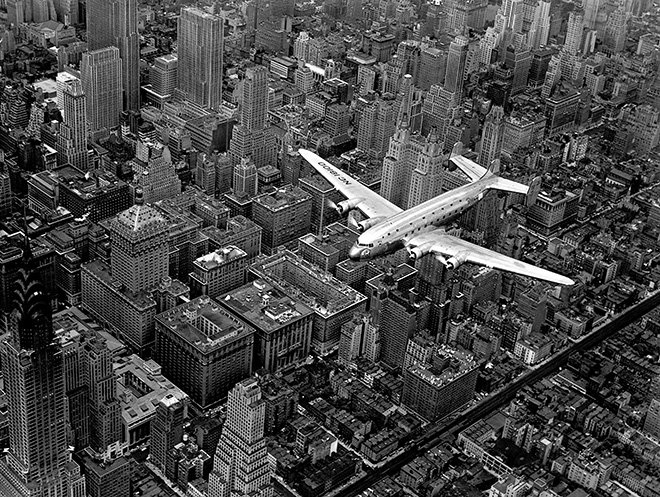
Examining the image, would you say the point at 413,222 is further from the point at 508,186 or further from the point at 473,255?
the point at 508,186

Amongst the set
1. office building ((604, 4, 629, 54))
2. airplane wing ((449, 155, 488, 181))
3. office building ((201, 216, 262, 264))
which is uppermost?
office building ((604, 4, 629, 54))

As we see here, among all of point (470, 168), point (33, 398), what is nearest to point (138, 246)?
point (33, 398)

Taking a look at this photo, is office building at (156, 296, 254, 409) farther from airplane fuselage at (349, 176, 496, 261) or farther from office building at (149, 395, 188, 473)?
airplane fuselage at (349, 176, 496, 261)

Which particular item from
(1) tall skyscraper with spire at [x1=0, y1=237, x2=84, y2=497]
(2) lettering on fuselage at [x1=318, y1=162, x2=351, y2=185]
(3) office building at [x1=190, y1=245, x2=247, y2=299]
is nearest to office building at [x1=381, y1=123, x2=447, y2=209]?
(2) lettering on fuselage at [x1=318, y1=162, x2=351, y2=185]

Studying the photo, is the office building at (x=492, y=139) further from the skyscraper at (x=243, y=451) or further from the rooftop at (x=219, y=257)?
the skyscraper at (x=243, y=451)

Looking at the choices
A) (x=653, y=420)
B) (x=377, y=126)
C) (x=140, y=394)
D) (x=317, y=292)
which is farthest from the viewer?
(x=377, y=126)
